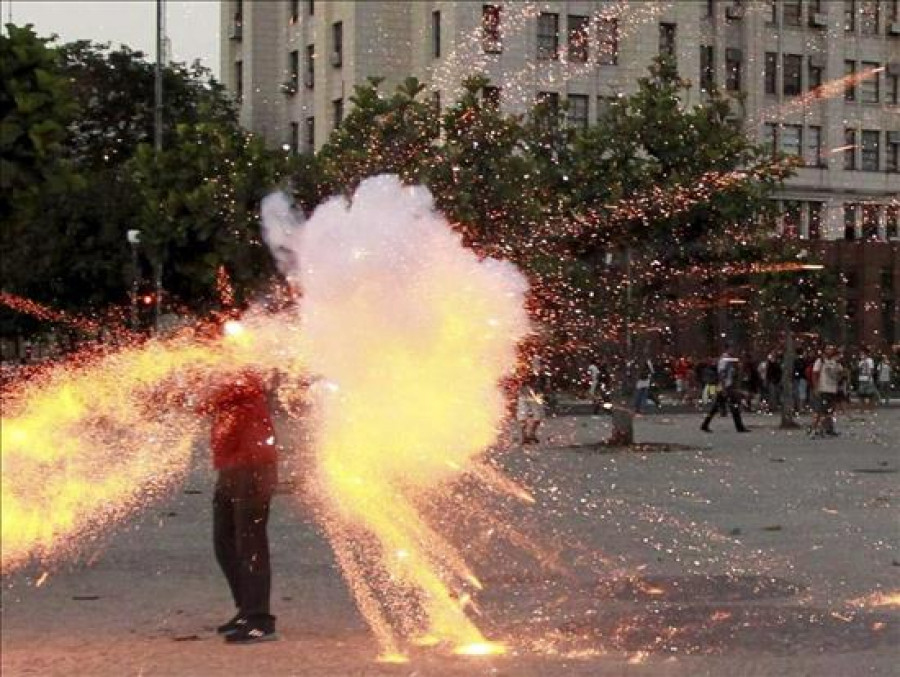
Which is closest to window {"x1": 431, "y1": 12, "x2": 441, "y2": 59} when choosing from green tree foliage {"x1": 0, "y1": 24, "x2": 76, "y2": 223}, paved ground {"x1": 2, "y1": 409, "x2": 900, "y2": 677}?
paved ground {"x1": 2, "y1": 409, "x2": 900, "y2": 677}

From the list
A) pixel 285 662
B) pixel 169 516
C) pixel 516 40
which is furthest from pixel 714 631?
pixel 516 40

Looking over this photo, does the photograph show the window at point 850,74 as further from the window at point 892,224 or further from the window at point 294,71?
the window at point 294,71

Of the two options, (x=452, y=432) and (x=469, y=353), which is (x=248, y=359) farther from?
(x=452, y=432)

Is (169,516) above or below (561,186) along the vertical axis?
below

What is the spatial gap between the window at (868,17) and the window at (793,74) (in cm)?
282

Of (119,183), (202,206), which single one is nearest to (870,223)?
(119,183)

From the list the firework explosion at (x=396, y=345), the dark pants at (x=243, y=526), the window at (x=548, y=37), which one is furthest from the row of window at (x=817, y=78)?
the dark pants at (x=243, y=526)

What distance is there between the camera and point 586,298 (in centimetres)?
2503

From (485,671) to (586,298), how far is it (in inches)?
688

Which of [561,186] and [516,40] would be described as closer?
[561,186]

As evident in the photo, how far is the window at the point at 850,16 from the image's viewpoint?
173 ft

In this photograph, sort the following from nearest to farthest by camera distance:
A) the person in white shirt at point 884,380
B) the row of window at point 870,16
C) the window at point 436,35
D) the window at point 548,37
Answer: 1. the person in white shirt at point 884,380
2. the row of window at point 870,16
3. the window at point 548,37
4. the window at point 436,35

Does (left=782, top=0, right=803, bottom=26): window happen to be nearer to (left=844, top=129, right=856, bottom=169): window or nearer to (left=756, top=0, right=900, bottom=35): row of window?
(left=756, top=0, right=900, bottom=35): row of window

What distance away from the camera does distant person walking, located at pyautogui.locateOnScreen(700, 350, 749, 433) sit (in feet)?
102
